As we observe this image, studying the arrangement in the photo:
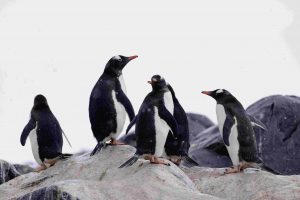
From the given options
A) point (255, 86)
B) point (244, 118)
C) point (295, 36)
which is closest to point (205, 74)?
point (255, 86)

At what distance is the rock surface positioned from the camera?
5641 millimetres

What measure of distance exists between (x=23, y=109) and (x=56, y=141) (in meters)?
14.0

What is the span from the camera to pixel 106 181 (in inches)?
247

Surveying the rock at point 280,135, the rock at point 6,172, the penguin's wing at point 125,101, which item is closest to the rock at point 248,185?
the penguin's wing at point 125,101

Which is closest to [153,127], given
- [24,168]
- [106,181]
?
[106,181]

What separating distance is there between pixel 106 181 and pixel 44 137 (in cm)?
185

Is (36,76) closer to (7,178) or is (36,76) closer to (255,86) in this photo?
(255,86)

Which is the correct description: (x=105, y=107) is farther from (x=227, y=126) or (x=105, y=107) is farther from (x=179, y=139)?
(x=227, y=126)

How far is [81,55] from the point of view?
2762 cm

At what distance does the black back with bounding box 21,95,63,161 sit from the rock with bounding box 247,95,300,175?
2.73 meters

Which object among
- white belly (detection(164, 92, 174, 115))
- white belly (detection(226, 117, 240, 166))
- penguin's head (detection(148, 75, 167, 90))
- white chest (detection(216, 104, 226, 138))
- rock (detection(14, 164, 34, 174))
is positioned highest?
penguin's head (detection(148, 75, 167, 90))

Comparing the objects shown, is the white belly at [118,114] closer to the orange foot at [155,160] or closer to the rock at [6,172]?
the orange foot at [155,160]

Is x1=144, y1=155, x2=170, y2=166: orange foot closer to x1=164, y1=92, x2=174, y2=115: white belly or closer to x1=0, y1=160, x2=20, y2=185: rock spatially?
x1=164, y1=92, x2=174, y2=115: white belly

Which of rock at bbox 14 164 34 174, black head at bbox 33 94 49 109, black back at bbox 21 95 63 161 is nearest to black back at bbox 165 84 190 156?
black back at bbox 21 95 63 161
